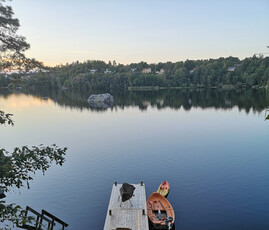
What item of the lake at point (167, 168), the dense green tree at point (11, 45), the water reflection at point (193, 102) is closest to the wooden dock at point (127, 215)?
the lake at point (167, 168)

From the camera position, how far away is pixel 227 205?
25625mm

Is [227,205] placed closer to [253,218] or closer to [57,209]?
[253,218]

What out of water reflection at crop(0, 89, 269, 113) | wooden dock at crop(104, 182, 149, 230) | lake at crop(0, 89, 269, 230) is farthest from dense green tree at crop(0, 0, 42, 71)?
water reflection at crop(0, 89, 269, 113)

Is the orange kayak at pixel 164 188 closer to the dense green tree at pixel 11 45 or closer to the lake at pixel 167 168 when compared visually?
the lake at pixel 167 168

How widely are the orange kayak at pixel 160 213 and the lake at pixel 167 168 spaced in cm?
130

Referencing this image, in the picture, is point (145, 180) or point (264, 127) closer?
point (145, 180)

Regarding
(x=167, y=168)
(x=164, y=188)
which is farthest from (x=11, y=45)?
(x=167, y=168)

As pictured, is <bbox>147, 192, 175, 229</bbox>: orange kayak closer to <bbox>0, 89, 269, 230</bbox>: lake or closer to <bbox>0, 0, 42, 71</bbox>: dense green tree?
<bbox>0, 89, 269, 230</bbox>: lake

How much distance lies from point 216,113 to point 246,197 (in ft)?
177

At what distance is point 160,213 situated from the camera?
2348 cm

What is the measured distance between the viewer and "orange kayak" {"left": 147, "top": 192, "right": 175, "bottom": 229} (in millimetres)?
21891

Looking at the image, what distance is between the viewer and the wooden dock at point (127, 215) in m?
20.5

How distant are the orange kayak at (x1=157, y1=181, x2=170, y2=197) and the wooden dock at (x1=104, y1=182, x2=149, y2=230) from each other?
3.34m

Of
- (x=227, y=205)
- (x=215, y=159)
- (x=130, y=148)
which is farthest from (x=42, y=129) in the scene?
(x=227, y=205)
